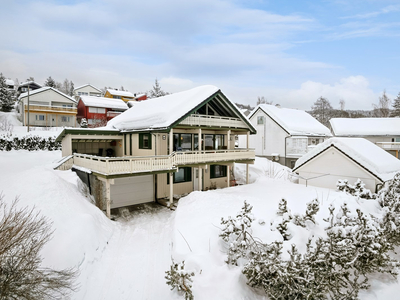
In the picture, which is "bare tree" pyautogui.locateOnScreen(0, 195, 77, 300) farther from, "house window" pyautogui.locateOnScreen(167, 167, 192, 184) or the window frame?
the window frame

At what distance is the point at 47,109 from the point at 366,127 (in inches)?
2021

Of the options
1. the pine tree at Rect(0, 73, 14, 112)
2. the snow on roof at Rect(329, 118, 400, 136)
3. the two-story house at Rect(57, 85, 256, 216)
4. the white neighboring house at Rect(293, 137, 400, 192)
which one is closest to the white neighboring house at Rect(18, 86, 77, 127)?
the pine tree at Rect(0, 73, 14, 112)

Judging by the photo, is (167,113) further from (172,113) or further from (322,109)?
(322,109)

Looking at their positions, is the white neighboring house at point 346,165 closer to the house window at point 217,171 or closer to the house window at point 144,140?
the house window at point 217,171

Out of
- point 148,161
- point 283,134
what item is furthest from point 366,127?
point 148,161

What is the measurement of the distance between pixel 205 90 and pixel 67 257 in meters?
15.1

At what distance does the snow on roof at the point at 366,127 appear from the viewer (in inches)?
1410

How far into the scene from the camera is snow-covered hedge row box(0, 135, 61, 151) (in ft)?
79.6

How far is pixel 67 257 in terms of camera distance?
7.87m

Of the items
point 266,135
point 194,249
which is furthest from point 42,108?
point 194,249

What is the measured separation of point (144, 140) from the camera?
18125mm

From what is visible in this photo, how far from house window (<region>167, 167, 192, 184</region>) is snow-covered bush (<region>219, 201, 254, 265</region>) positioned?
897 cm

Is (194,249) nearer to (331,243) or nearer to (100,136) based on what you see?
(331,243)

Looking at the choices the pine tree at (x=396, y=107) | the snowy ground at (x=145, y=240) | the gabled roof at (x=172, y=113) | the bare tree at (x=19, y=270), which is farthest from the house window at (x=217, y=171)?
the pine tree at (x=396, y=107)
